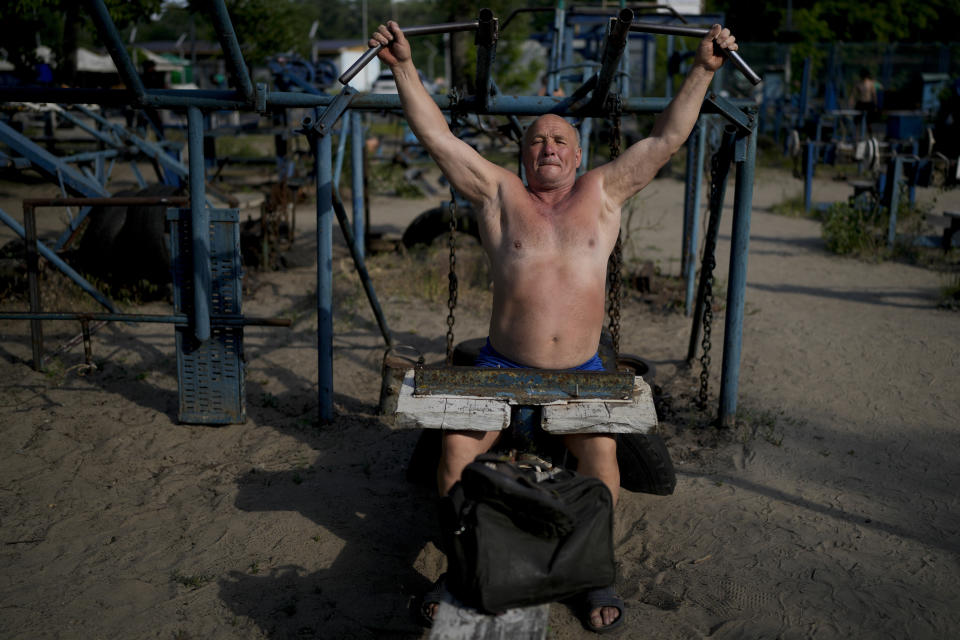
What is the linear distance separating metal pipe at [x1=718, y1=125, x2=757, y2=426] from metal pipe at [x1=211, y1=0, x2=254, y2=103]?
101 inches

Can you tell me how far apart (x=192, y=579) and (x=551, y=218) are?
202 centimetres

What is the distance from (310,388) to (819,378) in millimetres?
3418

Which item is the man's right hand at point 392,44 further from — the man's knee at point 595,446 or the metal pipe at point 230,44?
the man's knee at point 595,446

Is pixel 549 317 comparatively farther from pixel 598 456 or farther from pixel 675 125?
pixel 675 125

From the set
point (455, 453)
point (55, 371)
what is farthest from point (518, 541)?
point (55, 371)

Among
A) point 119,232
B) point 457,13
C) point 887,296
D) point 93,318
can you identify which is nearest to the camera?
point 93,318

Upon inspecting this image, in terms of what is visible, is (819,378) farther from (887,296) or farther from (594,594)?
(594,594)

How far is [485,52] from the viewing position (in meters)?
3.36

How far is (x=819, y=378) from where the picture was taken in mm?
5359

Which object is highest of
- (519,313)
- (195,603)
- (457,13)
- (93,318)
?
(457,13)

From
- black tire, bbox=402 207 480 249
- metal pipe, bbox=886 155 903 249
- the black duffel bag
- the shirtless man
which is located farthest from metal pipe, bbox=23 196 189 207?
metal pipe, bbox=886 155 903 249

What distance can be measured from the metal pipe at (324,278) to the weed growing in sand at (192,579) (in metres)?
1.55

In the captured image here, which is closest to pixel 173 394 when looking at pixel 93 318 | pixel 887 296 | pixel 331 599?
pixel 93 318

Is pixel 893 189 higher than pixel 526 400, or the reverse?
pixel 893 189
